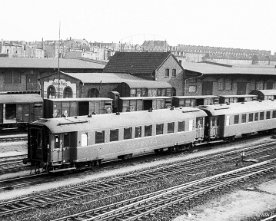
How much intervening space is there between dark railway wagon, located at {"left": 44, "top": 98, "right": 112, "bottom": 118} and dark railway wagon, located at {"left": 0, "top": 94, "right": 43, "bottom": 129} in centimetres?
78

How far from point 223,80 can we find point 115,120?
3156 cm

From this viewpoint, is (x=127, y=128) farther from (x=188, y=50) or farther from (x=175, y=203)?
(x=188, y=50)

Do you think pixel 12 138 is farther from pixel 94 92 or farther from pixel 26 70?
pixel 26 70

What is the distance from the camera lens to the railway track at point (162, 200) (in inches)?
591

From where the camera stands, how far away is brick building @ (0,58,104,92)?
155 feet

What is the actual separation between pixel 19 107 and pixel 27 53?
62913mm

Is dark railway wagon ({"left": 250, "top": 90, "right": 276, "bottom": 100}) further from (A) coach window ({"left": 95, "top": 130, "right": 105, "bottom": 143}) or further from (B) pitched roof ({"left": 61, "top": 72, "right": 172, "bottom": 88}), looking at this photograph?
(A) coach window ({"left": 95, "top": 130, "right": 105, "bottom": 143})

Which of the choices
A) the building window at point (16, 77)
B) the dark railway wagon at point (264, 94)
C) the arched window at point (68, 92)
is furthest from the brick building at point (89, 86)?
the dark railway wagon at point (264, 94)

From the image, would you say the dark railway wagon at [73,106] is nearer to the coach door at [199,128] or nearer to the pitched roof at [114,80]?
the pitched roof at [114,80]

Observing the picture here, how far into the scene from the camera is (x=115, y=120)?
75.2ft

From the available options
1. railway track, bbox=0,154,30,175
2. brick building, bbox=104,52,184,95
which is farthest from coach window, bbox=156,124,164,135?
brick building, bbox=104,52,184,95

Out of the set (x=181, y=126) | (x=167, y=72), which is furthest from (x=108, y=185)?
(x=167, y=72)

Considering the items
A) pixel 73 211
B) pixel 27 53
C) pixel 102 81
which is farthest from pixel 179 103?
pixel 27 53

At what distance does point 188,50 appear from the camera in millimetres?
145625
